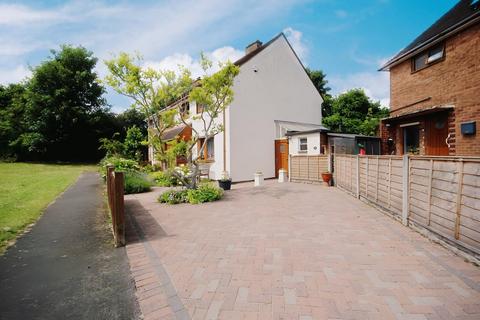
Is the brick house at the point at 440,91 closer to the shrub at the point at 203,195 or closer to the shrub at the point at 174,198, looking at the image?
the shrub at the point at 203,195

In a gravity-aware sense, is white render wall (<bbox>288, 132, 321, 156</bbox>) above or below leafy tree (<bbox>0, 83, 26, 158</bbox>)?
below

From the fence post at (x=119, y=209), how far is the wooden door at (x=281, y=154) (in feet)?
42.4

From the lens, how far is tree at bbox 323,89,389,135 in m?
25.2

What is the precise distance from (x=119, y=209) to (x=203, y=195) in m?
4.76

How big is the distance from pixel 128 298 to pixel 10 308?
54.1 inches

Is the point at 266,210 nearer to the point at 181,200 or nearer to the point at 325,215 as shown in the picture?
the point at 325,215

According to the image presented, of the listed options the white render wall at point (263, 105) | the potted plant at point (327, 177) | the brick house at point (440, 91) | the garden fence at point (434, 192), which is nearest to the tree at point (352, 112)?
the white render wall at point (263, 105)

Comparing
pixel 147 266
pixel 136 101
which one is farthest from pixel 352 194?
pixel 136 101

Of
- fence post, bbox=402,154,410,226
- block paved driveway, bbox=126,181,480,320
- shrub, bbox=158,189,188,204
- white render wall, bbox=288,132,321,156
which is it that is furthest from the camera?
white render wall, bbox=288,132,321,156

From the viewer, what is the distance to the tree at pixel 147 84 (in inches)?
337

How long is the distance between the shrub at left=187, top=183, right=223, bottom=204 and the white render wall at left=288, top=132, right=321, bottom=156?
7275mm

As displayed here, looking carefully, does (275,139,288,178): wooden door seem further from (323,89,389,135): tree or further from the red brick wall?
(323,89,389,135): tree

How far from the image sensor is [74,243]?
5320mm

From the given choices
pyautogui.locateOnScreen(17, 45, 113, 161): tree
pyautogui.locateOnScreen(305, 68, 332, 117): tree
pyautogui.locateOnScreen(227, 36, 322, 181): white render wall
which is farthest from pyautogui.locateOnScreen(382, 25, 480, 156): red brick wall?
pyautogui.locateOnScreen(17, 45, 113, 161): tree
